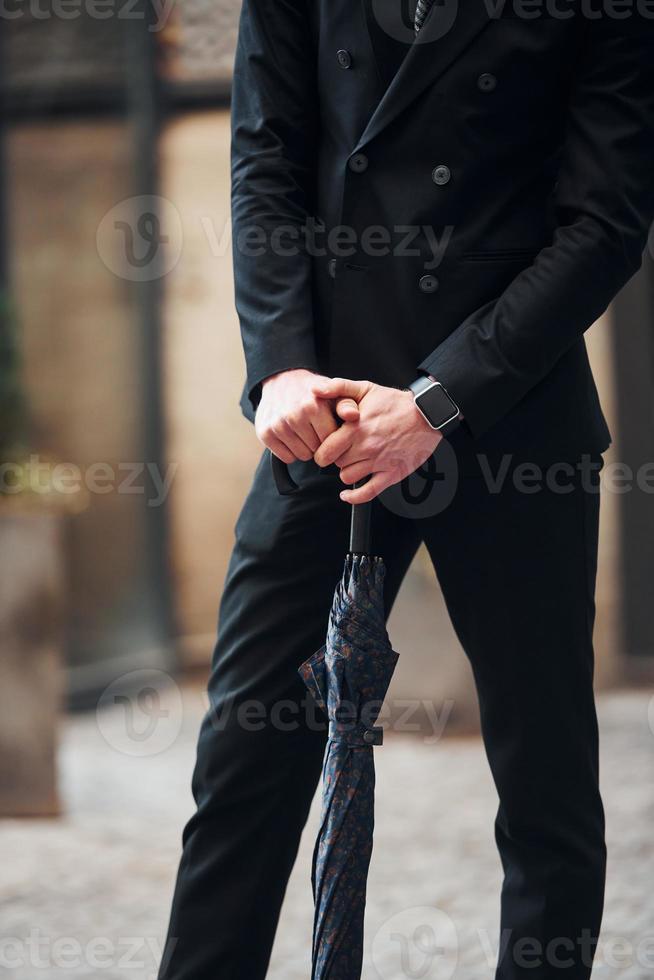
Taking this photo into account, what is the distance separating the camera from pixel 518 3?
1694mm

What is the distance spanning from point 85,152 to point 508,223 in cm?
446

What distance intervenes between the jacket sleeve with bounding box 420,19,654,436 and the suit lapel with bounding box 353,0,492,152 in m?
0.15

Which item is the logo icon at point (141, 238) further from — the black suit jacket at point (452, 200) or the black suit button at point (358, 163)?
the black suit button at point (358, 163)

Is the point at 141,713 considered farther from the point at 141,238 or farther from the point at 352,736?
the point at 352,736

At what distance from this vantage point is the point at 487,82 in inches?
66.6

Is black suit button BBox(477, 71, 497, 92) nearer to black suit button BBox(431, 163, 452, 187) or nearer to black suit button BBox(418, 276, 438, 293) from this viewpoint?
black suit button BBox(431, 163, 452, 187)

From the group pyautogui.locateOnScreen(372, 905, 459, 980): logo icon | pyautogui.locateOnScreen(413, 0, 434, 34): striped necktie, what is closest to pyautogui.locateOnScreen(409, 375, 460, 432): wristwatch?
pyautogui.locateOnScreen(413, 0, 434, 34): striped necktie

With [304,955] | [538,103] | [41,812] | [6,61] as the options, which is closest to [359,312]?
[538,103]

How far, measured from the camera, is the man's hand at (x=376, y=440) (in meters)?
1.66

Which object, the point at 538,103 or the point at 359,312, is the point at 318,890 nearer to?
the point at 359,312

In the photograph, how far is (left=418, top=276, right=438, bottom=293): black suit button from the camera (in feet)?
5.73

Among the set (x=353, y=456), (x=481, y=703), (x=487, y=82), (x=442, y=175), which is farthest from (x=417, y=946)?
(x=487, y=82)

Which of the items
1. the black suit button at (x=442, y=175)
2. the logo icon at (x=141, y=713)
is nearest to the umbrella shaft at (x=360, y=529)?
the black suit button at (x=442, y=175)

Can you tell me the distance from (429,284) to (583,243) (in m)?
0.21
